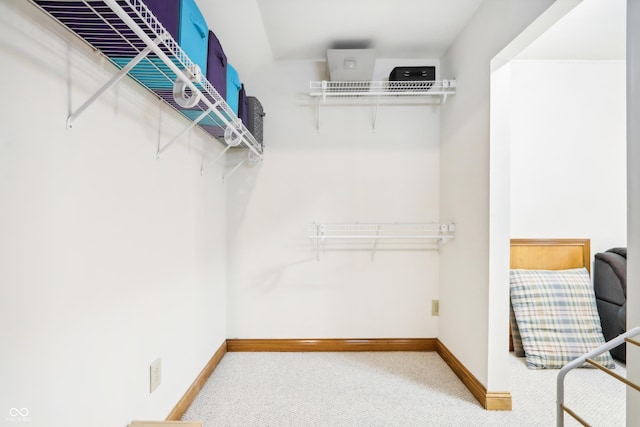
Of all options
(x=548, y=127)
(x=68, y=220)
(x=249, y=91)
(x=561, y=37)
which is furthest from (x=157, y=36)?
(x=548, y=127)

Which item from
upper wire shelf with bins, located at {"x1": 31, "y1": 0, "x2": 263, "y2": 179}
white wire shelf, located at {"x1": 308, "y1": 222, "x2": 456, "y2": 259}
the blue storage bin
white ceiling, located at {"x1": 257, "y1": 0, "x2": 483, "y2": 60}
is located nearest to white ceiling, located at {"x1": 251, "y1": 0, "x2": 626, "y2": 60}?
white ceiling, located at {"x1": 257, "y1": 0, "x2": 483, "y2": 60}

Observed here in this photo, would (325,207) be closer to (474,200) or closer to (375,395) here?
(474,200)

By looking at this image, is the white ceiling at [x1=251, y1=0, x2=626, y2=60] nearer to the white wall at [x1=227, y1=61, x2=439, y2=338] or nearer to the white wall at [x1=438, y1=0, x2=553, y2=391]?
the white wall at [x1=438, y1=0, x2=553, y2=391]

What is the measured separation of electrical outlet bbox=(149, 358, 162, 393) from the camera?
1.24 metres

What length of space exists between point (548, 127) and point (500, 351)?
1.81 m

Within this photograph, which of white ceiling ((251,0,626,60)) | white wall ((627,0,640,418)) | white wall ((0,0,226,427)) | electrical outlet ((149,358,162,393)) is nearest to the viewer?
white wall ((0,0,226,427))

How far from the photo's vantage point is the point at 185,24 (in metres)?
1.02

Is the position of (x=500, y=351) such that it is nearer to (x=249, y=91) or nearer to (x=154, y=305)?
(x=154, y=305)

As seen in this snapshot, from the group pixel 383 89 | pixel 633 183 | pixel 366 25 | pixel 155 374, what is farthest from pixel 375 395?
pixel 366 25

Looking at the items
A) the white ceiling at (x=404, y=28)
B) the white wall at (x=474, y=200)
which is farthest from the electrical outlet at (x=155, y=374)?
the white ceiling at (x=404, y=28)

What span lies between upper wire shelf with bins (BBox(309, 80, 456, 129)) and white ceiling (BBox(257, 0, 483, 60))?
254mm

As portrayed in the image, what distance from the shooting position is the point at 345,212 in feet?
7.56

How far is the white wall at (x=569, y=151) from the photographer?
2287 mm

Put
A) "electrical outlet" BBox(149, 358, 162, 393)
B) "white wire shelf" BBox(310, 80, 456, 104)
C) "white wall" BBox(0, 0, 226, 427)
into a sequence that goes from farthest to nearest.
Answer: "white wire shelf" BBox(310, 80, 456, 104) → "electrical outlet" BBox(149, 358, 162, 393) → "white wall" BBox(0, 0, 226, 427)
